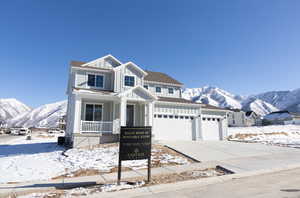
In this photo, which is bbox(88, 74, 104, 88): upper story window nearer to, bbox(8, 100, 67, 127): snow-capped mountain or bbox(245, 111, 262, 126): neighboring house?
bbox(245, 111, 262, 126): neighboring house

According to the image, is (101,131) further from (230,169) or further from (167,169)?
(230,169)

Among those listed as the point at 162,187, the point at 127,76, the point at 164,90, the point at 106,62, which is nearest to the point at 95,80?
the point at 106,62

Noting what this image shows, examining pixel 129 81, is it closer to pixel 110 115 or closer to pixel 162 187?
pixel 110 115

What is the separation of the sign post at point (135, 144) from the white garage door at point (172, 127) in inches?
372

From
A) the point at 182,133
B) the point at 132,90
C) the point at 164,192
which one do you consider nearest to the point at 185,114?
the point at 182,133

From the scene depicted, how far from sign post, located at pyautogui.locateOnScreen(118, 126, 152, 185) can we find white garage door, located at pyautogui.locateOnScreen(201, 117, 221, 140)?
41.6ft

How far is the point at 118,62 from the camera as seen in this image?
53.3 ft

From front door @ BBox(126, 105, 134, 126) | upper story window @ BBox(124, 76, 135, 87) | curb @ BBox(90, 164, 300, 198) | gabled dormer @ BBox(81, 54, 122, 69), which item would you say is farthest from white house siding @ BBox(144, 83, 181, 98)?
curb @ BBox(90, 164, 300, 198)

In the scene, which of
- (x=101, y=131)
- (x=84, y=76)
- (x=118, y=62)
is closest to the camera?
(x=101, y=131)

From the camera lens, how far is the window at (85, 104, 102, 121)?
14.0m

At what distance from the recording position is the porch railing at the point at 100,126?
42.4 ft

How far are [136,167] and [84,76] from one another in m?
10.1

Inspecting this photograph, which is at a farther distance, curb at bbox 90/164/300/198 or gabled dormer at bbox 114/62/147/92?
gabled dormer at bbox 114/62/147/92

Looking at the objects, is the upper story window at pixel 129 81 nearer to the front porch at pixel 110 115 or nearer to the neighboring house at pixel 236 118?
the front porch at pixel 110 115
